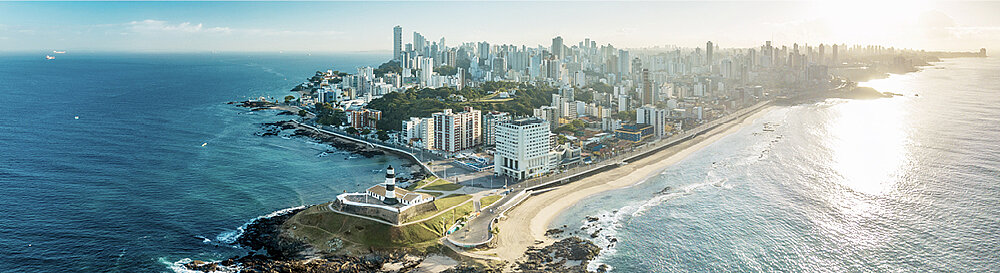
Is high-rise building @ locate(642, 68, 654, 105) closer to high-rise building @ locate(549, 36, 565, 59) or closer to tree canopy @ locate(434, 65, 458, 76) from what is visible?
Result: tree canopy @ locate(434, 65, 458, 76)

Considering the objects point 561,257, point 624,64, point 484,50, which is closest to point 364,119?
point 561,257

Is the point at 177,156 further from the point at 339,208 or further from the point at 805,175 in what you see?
the point at 805,175

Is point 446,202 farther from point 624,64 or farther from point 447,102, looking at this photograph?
point 624,64

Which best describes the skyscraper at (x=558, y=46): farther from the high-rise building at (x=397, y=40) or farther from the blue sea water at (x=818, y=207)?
the blue sea water at (x=818, y=207)

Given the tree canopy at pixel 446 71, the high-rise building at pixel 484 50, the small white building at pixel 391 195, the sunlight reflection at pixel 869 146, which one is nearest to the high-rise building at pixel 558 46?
the high-rise building at pixel 484 50

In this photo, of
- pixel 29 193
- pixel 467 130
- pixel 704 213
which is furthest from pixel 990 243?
pixel 29 193
